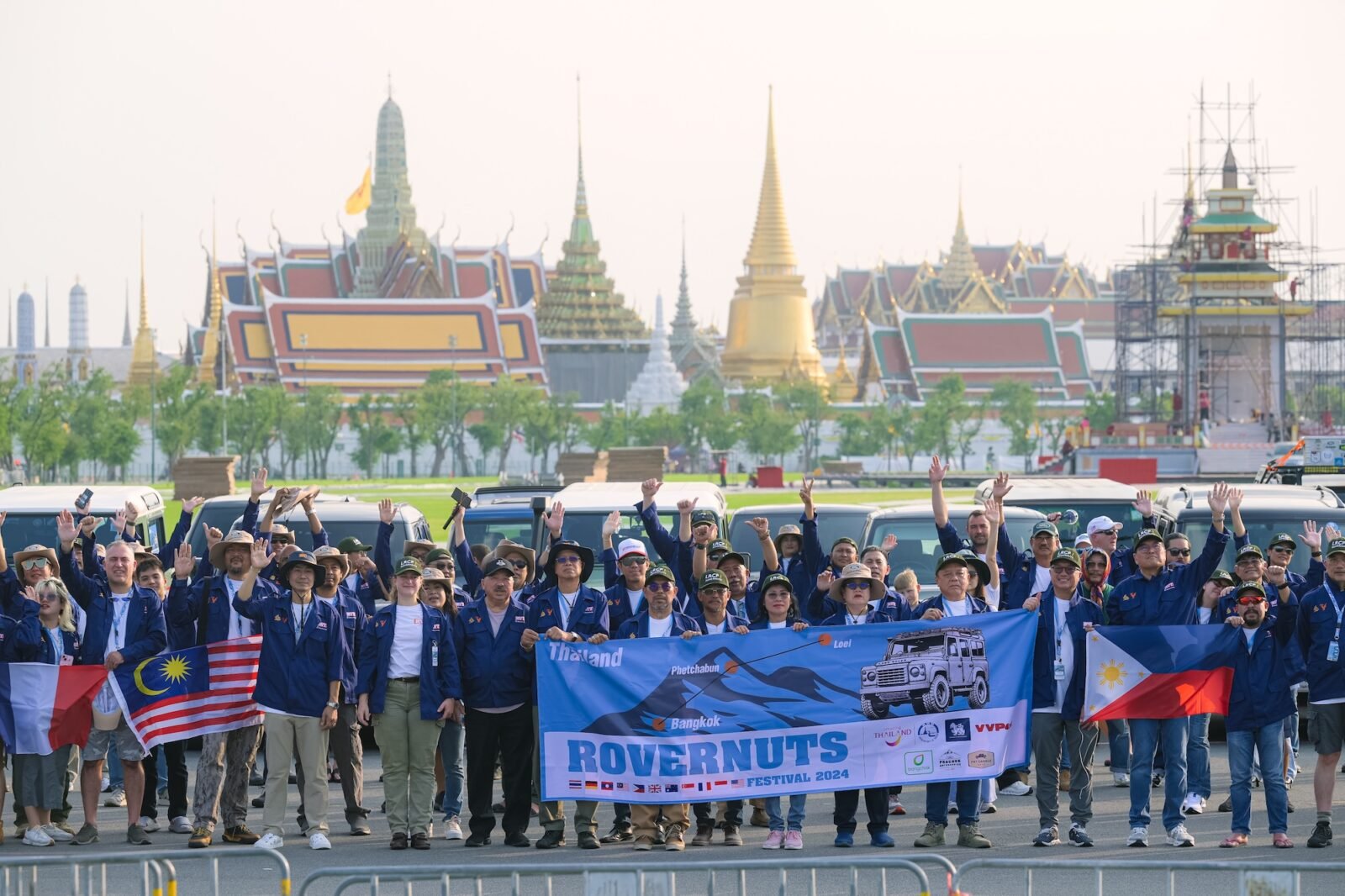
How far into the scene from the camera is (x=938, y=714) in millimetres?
10250

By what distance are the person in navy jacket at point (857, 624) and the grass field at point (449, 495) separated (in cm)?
2756

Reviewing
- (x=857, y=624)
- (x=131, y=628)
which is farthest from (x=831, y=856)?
(x=131, y=628)

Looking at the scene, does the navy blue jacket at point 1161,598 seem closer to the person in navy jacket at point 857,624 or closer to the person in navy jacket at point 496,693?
the person in navy jacket at point 857,624

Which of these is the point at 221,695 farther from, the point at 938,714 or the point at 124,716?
the point at 938,714

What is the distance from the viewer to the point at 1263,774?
10.0 metres

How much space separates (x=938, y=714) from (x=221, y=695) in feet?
12.1

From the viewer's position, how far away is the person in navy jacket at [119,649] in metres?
10.5

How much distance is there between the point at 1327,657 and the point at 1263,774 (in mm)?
671

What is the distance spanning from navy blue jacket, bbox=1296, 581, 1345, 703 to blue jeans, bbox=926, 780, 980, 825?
5.82ft

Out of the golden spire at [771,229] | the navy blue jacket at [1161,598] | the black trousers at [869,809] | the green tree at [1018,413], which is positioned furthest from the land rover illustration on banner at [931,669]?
the golden spire at [771,229]

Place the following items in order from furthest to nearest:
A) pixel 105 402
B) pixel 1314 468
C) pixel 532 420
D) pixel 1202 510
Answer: pixel 532 420
pixel 105 402
pixel 1314 468
pixel 1202 510

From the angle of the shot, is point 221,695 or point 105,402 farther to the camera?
point 105,402

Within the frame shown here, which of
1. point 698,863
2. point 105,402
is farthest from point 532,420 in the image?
point 698,863

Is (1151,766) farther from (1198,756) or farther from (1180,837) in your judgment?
(1198,756)
